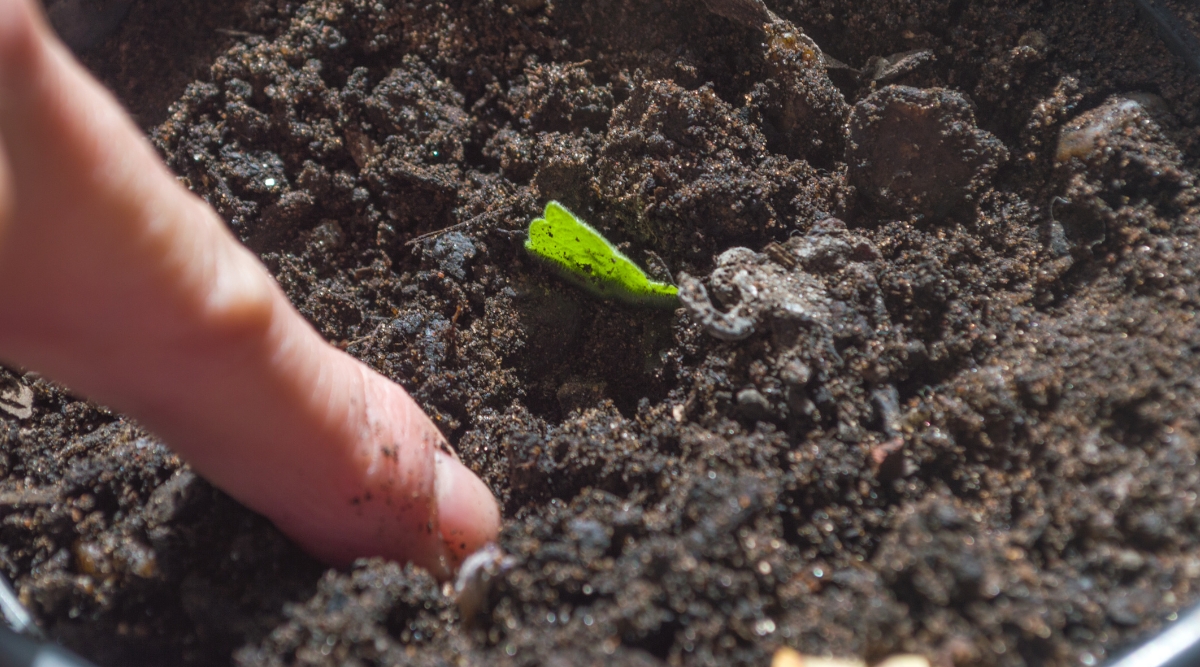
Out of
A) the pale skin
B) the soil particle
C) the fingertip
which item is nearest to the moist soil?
the soil particle

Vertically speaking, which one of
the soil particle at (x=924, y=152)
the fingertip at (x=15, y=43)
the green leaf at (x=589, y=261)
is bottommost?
the green leaf at (x=589, y=261)

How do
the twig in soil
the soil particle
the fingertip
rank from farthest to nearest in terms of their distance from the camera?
the twig in soil, the soil particle, the fingertip

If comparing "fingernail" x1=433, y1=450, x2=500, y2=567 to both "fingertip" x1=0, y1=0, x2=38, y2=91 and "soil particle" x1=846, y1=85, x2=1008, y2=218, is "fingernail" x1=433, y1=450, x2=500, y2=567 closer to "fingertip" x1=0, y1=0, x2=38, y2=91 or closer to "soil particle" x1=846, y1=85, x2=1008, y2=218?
"fingertip" x1=0, y1=0, x2=38, y2=91

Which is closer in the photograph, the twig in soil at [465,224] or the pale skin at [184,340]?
the pale skin at [184,340]

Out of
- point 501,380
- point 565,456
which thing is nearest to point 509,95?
point 501,380

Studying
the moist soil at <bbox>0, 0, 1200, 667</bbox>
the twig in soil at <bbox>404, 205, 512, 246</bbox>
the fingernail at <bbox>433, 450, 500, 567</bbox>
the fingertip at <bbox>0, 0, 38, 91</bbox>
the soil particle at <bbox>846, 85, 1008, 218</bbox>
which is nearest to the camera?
the fingertip at <bbox>0, 0, 38, 91</bbox>

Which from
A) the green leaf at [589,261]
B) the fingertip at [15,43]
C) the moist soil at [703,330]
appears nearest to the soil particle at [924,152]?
the moist soil at [703,330]

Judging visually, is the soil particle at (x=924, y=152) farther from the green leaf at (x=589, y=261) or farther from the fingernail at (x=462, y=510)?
the fingernail at (x=462, y=510)

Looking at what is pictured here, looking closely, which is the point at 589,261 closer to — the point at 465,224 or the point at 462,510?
the point at 465,224
